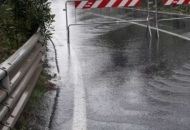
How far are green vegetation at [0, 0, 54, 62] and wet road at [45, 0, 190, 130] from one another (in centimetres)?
108

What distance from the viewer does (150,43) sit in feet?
39.1

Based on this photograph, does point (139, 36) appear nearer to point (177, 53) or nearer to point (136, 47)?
point (136, 47)

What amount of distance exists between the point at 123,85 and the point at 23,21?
2.35 metres

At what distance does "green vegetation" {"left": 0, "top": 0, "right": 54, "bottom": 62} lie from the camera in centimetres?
761

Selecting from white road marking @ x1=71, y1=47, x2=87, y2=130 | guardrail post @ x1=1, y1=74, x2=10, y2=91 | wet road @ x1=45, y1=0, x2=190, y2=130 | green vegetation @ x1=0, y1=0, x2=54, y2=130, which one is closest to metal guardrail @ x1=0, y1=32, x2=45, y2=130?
guardrail post @ x1=1, y1=74, x2=10, y2=91

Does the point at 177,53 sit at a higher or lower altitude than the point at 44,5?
lower

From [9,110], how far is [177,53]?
263 inches

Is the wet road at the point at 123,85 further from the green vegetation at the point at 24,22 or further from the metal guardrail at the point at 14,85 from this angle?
the green vegetation at the point at 24,22

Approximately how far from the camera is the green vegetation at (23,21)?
7609 millimetres

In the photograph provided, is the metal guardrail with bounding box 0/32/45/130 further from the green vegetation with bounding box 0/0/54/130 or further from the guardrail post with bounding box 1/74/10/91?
the green vegetation with bounding box 0/0/54/130

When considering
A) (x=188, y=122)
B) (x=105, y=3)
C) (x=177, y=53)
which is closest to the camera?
(x=188, y=122)

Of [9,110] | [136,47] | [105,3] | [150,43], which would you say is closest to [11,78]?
[9,110]

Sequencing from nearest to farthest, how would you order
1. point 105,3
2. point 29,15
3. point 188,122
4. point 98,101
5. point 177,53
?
1. point 188,122
2. point 98,101
3. point 29,15
4. point 177,53
5. point 105,3

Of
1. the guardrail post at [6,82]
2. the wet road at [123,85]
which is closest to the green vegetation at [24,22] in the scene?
the wet road at [123,85]
